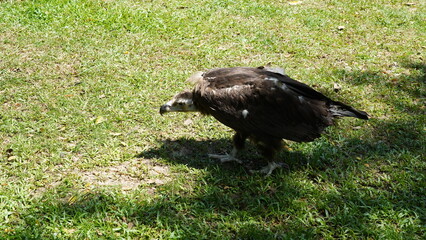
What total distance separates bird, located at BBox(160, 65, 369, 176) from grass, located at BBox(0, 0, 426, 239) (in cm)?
50

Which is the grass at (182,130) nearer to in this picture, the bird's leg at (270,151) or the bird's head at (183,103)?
the bird's leg at (270,151)

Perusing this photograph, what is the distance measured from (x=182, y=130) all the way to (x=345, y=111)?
2021 mm

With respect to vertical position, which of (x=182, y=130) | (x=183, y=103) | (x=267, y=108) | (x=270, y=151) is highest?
(x=267, y=108)

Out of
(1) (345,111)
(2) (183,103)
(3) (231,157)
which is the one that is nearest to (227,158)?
(3) (231,157)

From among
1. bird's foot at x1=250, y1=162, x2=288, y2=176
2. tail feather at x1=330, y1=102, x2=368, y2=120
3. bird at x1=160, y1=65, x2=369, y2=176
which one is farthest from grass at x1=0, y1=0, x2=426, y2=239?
tail feather at x1=330, y1=102, x2=368, y2=120

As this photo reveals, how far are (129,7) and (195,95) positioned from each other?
5165mm

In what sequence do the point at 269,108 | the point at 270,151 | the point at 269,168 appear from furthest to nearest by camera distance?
the point at 269,168
the point at 270,151
the point at 269,108

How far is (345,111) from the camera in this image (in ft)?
14.3

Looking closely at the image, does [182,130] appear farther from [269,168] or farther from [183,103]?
[269,168]

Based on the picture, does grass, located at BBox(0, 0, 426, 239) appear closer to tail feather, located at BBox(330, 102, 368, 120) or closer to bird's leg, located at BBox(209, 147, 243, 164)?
bird's leg, located at BBox(209, 147, 243, 164)

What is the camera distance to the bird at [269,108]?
419cm

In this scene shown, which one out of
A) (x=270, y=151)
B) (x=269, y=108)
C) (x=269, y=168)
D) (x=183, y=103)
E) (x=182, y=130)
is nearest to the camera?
(x=269, y=108)

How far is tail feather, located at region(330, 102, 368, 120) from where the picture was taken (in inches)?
169

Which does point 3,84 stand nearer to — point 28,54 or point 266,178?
point 28,54
